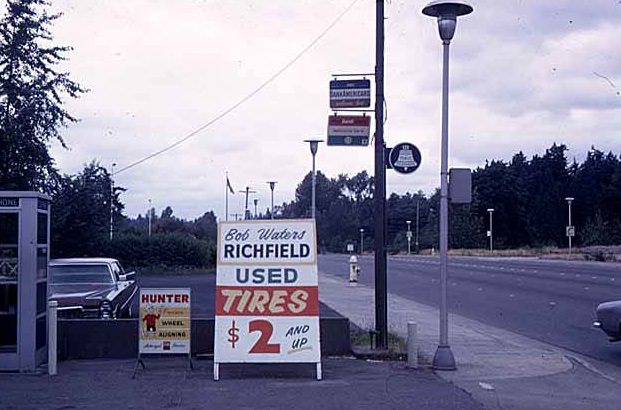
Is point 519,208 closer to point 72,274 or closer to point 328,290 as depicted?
point 328,290

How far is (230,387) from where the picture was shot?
40.3 ft

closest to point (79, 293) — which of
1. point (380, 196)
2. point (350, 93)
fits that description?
point (380, 196)

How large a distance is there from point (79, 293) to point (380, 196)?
6.33m

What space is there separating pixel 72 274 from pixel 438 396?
1009 cm

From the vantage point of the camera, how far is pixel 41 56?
35562mm

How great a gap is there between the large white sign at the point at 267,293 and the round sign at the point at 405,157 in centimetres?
217

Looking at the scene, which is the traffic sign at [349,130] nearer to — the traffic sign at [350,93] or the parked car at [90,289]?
the traffic sign at [350,93]

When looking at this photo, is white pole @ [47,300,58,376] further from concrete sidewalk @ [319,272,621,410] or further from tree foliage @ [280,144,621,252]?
tree foliage @ [280,144,621,252]

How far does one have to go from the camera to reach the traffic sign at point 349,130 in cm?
1611

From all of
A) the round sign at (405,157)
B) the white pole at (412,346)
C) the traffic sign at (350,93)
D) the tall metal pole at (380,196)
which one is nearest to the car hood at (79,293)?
the tall metal pole at (380,196)

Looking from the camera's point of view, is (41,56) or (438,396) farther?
(41,56)

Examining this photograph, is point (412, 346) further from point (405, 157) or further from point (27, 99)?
point (27, 99)

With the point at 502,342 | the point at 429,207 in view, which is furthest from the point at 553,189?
the point at 502,342

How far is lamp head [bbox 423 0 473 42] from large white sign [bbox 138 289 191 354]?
5.28m
